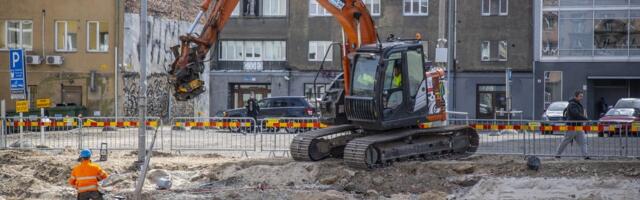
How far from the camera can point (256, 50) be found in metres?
50.1

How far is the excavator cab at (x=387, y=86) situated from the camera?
17.9 m

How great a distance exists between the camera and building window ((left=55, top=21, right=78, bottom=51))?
40.4m

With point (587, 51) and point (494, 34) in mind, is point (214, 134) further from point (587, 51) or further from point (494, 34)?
point (587, 51)

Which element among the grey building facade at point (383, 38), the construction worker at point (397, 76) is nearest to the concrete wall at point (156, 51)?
the grey building facade at point (383, 38)

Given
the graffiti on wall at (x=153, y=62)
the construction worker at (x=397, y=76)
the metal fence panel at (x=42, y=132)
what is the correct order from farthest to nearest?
1. the graffiti on wall at (x=153, y=62)
2. the metal fence panel at (x=42, y=132)
3. the construction worker at (x=397, y=76)

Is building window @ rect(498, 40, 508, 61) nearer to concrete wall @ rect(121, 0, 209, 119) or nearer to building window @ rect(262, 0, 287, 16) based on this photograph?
building window @ rect(262, 0, 287, 16)

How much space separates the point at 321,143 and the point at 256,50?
1232 inches

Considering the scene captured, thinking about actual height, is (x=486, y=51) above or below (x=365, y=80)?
above

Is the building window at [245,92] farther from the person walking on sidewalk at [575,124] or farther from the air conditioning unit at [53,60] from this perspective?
the person walking on sidewalk at [575,124]

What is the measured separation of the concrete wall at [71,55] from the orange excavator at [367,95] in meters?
22.9

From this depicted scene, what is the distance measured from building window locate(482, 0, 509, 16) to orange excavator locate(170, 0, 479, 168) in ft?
95.5

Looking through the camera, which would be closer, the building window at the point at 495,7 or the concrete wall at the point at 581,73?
the concrete wall at the point at 581,73

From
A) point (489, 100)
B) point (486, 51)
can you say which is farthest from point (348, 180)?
point (486, 51)

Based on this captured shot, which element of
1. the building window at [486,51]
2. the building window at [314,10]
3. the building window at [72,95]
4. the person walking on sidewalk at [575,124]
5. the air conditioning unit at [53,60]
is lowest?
the person walking on sidewalk at [575,124]
